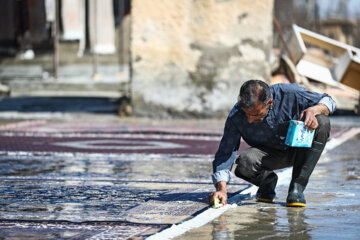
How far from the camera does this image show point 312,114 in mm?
5176

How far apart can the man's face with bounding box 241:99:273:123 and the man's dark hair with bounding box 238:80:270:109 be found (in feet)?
0.09

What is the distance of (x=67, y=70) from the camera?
974 inches

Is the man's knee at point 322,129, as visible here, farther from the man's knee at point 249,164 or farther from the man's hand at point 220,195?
the man's hand at point 220,195

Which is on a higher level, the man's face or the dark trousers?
the man's face

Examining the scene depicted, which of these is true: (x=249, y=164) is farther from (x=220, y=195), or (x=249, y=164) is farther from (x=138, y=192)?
(x=138, y=192)

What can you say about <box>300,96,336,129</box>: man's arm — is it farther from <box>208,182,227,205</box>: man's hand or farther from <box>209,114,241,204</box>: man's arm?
<box>208,182,227,205</box>: man's hand

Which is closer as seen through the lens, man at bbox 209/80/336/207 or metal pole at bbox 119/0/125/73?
man at bbox 209/80/336/207

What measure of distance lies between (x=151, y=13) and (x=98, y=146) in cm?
406

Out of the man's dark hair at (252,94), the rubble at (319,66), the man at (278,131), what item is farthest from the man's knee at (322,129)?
the rubble at (319,66)

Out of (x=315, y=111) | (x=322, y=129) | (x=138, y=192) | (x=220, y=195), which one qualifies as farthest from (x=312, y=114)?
(x=138, y=192)

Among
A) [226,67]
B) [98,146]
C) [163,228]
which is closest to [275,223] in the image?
[163,228]

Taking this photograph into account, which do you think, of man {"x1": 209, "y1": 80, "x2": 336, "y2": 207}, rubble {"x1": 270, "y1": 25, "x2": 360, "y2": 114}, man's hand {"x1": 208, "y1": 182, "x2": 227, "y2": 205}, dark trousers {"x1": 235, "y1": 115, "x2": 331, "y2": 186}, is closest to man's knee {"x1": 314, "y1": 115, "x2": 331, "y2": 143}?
man {"x1": 209, "y1": 80, "x2": 336, "y2": 207}

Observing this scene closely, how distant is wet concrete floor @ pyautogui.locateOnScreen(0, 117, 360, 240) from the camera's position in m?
4.61

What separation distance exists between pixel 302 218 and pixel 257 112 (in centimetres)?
66
